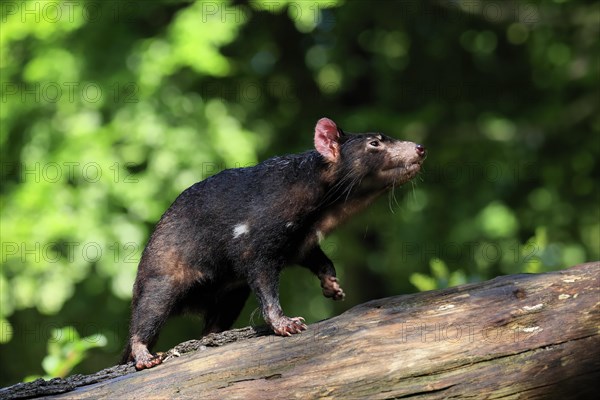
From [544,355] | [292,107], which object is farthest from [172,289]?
[292,107]

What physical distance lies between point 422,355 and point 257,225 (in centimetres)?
145

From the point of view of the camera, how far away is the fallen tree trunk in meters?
4.59

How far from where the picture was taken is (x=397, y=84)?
13.9 meters

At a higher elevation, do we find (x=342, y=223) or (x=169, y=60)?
(x=169, y=60)

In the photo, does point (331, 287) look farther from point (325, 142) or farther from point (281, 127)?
point (281, 127)

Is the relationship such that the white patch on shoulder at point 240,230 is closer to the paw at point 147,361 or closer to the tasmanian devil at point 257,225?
the tasmanian devil at point 257,225

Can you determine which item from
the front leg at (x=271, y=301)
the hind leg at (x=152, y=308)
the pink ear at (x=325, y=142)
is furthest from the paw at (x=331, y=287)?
the hind leg at (x=152, y=308)

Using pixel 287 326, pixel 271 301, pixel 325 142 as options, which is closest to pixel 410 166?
pixel 325 142

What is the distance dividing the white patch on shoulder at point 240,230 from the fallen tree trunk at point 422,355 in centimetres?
77

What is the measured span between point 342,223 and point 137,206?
164 inches

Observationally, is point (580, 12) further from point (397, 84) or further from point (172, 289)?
point (172, 289)

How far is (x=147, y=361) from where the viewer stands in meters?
5.25

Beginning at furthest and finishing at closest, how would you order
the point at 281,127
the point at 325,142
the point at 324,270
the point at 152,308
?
the point at 281,127 → the point at 324,270 → the point at 325,142 → the point at 152,308

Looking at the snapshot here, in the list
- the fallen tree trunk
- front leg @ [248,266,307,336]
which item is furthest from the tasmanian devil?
the fallen tree trunk
